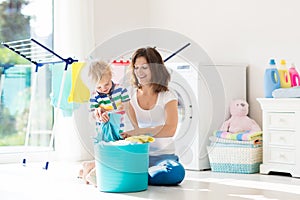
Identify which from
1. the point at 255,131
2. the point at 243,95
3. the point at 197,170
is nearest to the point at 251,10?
the point at 243,95

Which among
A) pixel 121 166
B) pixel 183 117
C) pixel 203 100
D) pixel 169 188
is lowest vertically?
pixel 169 188

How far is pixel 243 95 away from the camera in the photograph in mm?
3904

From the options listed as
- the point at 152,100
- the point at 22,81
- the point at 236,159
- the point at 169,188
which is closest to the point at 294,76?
the point at 236,159

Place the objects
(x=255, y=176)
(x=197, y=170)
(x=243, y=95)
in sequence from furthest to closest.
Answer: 1. (x=243, y=95)
2. (x=197, y=170)
3. (x=255, y=176)

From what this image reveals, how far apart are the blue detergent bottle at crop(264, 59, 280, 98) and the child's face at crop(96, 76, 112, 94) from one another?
4.42 feet

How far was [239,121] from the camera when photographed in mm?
3738

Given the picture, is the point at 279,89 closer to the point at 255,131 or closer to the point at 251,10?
the point at 255,131

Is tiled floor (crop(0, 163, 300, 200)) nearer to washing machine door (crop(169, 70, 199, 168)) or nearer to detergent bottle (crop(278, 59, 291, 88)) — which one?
washing machine door (crop(169, 70, 199, 168))

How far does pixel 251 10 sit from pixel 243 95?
0.61 metres

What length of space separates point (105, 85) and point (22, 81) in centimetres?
197

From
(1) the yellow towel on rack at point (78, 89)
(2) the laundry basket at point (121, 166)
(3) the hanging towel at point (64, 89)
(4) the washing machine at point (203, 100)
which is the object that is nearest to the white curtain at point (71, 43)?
(3) the hanging towel at point (64, 89)

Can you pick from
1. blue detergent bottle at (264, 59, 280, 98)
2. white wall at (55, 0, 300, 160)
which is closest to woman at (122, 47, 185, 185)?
blue detergent bottle at (264, 59, 280, 98)

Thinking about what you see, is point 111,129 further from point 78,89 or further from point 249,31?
point 249,31

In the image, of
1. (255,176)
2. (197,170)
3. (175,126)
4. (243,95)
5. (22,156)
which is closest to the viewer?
(175,126)
